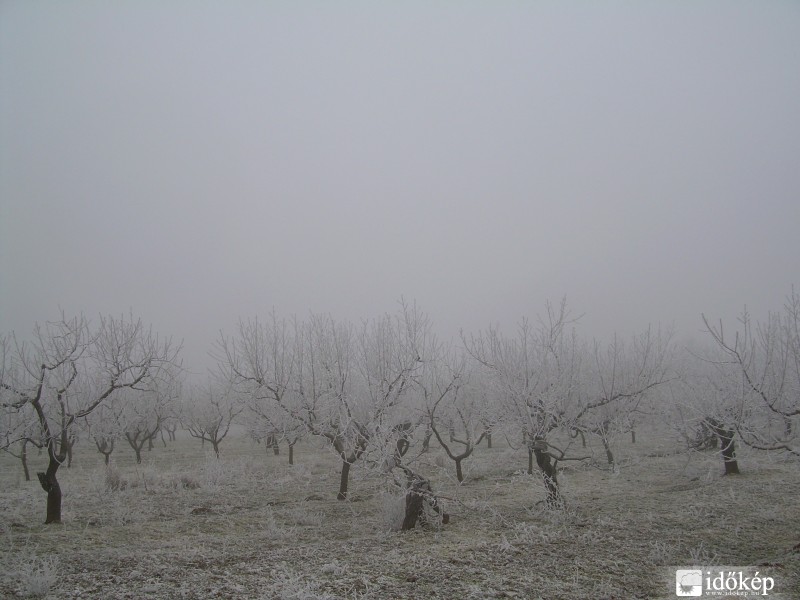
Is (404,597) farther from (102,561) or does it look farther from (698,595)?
(102,561)

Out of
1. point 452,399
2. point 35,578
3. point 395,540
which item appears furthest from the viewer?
point 452,399

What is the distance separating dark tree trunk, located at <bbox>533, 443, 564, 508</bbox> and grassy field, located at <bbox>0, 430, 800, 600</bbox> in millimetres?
266

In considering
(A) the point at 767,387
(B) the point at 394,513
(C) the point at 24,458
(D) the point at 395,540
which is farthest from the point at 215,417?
(A) the point at 767,387

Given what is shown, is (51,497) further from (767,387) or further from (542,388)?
(767,387)

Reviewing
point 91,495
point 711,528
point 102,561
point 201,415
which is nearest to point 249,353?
point 102,561

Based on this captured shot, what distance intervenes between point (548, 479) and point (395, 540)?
334 centimetres

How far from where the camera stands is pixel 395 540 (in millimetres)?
7934

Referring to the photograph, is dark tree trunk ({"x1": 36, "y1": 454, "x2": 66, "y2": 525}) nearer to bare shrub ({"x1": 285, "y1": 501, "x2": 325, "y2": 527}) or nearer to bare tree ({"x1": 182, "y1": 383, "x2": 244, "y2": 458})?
bare shrub ({"x1": 285, "y1": 501, "x2": 325, "y2": 527})

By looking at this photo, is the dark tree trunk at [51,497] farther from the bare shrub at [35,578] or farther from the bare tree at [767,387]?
the bare tree at [767,387]

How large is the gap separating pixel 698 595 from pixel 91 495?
14.5 meters

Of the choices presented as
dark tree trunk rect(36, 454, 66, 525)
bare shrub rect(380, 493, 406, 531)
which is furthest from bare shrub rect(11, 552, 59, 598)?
bare shrub rect(380, 493, 406, 531)

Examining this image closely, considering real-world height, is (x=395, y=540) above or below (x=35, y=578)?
below

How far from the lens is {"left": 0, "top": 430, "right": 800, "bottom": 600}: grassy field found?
5605 mm

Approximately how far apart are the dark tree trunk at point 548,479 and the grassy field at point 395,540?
0.87 ft
